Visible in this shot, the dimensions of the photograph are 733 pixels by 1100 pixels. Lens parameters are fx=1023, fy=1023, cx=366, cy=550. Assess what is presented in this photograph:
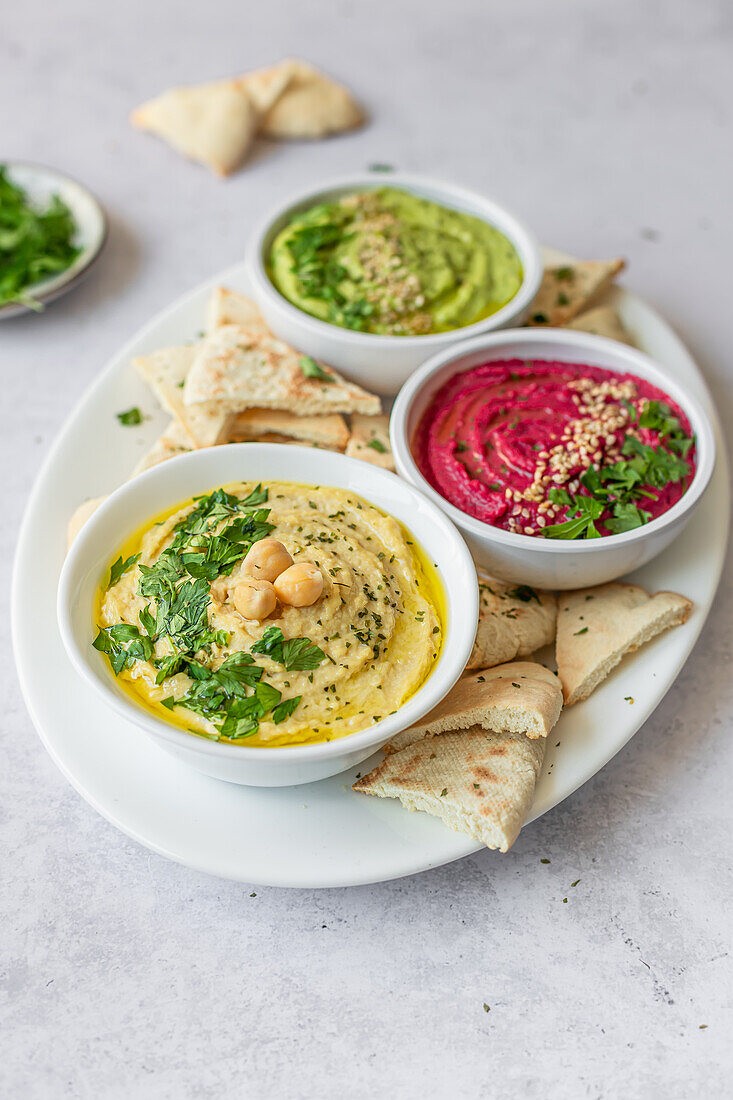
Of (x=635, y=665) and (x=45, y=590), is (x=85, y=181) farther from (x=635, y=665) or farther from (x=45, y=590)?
(x=635, y=665)

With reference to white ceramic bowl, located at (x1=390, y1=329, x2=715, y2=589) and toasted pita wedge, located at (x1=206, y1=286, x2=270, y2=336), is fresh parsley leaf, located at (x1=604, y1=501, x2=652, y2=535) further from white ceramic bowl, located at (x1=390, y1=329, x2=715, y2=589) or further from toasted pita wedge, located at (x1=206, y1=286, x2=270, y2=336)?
toasted pita wedge, located at (x1=206, y1=286, x2=270, y2=336)

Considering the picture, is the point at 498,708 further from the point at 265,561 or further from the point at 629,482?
the point at 629,482

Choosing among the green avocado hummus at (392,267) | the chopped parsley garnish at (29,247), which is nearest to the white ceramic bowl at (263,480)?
the green avocado hummus at (392,267)

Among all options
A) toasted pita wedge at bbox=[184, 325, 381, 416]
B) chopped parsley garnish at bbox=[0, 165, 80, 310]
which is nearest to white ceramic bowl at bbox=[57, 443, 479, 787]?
toasted pita wedge at bbox=[184, 325, 381, 416]

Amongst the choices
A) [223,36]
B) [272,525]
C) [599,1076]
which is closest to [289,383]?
[272,525]

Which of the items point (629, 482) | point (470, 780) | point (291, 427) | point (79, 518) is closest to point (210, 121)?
point (291, 427)
